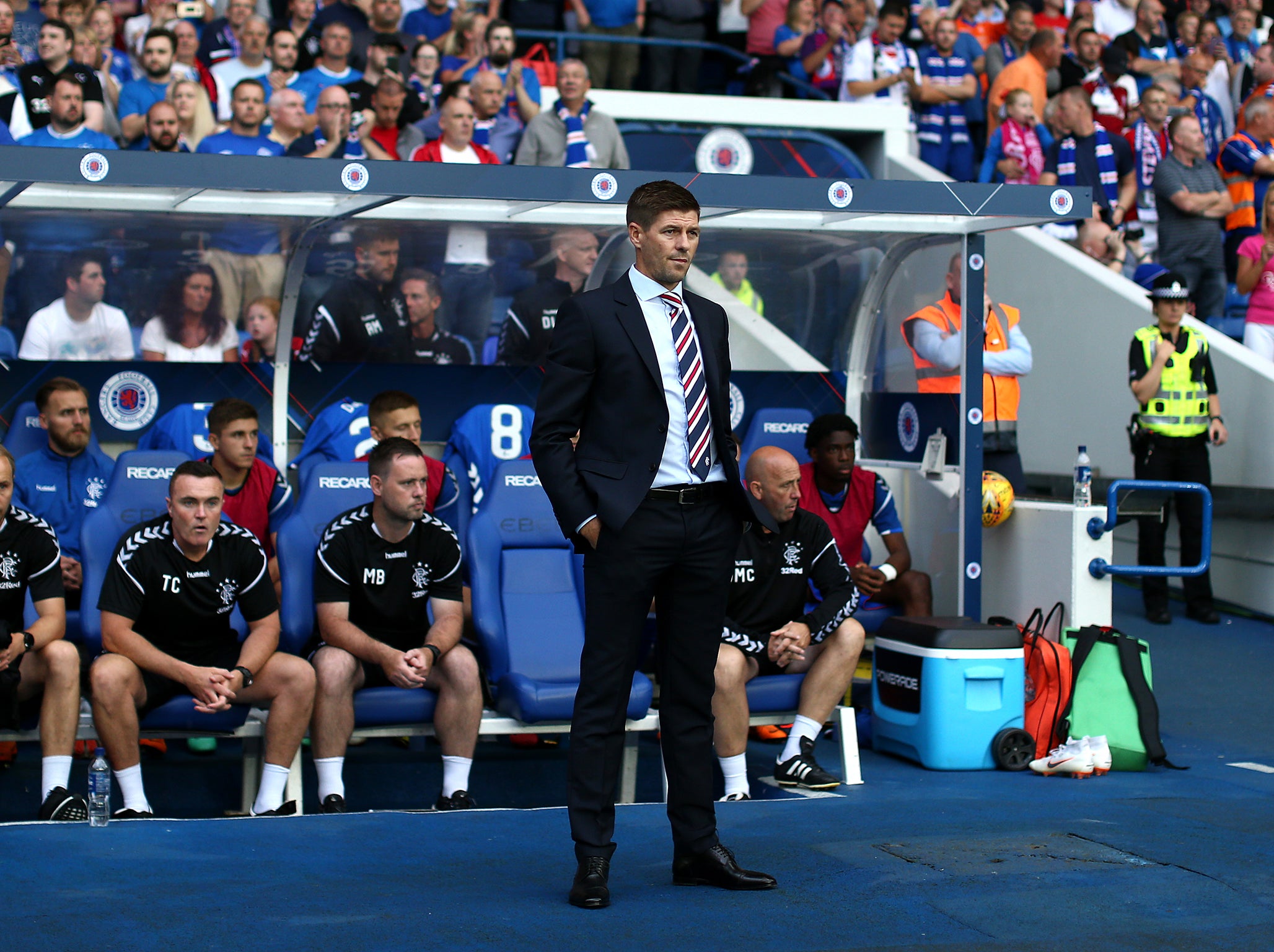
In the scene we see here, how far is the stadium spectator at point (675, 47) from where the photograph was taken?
12867 mm

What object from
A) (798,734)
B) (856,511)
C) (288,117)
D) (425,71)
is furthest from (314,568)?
(425,71)

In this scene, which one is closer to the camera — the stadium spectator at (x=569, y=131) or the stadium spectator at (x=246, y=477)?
the stadium spectator at (x=246, y=477)

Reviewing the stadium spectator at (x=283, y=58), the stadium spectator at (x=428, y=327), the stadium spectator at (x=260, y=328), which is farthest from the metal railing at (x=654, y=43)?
the stadium spectator at (x=260, y=328)

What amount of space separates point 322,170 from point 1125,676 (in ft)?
12.7

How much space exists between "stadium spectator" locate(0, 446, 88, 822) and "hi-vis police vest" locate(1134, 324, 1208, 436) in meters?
6.13

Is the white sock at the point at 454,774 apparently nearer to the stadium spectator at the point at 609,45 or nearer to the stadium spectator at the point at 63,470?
the stadium spectator at the point at 63,470

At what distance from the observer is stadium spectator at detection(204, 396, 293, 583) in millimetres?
6359

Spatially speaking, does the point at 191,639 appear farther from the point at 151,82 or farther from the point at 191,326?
the point at 151,82

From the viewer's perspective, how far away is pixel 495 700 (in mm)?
5957

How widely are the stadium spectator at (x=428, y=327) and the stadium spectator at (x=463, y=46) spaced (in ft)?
12.4

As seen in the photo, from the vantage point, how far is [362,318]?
731cm

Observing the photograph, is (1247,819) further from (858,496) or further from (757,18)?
(757,18)

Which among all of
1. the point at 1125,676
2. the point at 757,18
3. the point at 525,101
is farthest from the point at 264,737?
the point at 757,18

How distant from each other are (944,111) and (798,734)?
8304mm
